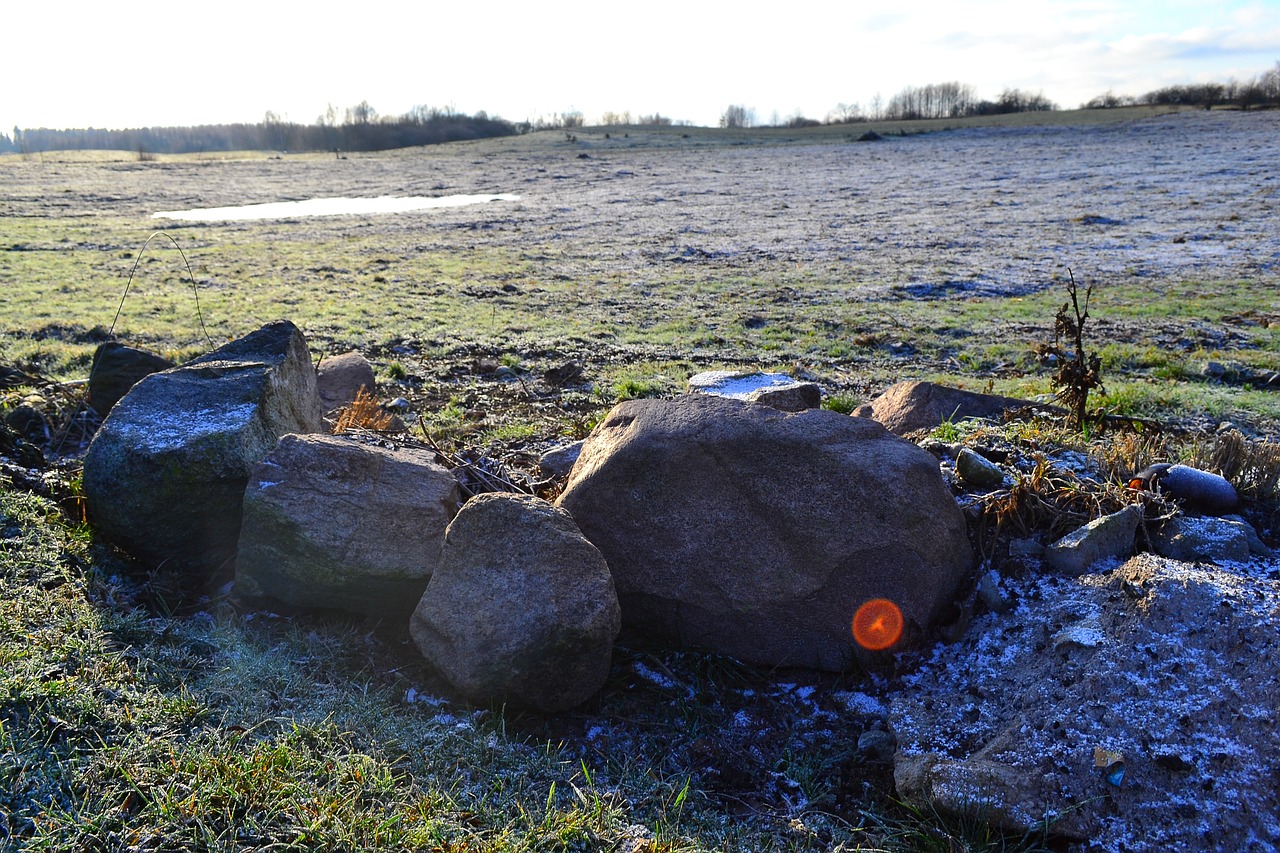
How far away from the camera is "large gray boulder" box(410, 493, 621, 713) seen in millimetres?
2898

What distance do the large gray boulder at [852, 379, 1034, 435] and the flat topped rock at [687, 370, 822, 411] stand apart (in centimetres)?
42

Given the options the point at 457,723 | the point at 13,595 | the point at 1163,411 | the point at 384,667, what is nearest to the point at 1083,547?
the point at 457,723

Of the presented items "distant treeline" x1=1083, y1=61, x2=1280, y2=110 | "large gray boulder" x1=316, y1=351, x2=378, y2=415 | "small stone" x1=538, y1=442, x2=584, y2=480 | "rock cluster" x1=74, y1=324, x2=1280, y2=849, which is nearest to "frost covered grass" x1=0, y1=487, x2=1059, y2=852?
"rock cluster" x1=74, y1=324, x2=1280, y2=849

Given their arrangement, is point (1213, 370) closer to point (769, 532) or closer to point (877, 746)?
point (769, 532)

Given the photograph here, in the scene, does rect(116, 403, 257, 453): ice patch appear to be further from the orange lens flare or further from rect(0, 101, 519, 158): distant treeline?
rect(0, 101, 519, 158): distant treeline

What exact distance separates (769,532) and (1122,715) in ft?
4.20

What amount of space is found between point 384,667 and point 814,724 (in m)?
1.59

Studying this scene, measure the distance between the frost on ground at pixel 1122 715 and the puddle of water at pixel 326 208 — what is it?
20.7 meters

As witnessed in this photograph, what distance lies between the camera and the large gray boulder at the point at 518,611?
290 cm

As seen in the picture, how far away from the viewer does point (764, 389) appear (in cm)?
488

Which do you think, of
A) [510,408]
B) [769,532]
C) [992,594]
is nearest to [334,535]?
[769,532]

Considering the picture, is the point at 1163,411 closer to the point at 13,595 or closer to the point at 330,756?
the point at 330,756

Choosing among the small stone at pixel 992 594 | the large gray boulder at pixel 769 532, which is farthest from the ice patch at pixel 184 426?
the small stone at pixel 992 594

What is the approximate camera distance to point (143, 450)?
3.52 metres
